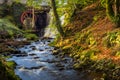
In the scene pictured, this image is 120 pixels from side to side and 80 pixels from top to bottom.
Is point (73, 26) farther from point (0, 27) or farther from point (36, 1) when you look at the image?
point (0, 27)

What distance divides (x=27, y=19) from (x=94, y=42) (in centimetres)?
2948

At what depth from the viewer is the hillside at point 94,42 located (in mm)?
14664

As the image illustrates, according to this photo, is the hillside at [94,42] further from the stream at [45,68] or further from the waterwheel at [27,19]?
the waterwheel at [27,19]

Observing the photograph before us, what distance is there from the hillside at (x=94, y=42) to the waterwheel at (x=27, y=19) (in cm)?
2010

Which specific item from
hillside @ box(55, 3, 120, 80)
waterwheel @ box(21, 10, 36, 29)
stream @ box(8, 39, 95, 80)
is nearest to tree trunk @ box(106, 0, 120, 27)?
hillside @ box(55, 3, 120, 80)

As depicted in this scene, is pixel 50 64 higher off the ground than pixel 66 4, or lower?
lower

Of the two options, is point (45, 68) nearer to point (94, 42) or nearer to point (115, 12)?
point (94, 42)

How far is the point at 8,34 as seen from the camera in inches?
1395

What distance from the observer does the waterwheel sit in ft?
152

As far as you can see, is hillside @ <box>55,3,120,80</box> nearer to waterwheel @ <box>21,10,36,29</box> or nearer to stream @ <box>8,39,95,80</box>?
stream @ <box>8,39,95,80</box>

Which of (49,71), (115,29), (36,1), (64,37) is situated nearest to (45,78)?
(49,71)

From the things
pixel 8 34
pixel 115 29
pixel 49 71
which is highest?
pixel 115 29

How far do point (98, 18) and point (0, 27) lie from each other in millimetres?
17051

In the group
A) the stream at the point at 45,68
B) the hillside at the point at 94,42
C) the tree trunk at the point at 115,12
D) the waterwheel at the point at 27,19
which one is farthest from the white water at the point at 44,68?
the waterwheel at the point at 27,19
